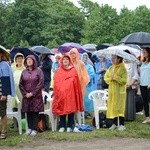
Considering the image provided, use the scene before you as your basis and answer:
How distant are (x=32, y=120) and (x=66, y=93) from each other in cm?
95

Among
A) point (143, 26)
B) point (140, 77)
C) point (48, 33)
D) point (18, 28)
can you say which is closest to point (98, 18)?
point (143, 26)

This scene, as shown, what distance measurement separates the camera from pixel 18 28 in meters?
68.1

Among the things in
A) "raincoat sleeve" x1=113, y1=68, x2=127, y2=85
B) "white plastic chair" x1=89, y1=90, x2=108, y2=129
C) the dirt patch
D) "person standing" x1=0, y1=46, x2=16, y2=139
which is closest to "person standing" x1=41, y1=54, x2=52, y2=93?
"white plastic chair" x1=89, y1=90, x2=108, y2=129

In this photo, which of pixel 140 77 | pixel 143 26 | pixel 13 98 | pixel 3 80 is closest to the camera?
pixel 3 80

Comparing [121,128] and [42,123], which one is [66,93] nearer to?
[42,123]

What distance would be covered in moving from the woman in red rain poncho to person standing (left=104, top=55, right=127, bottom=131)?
0.68 m

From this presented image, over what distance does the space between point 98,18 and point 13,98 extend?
149ft

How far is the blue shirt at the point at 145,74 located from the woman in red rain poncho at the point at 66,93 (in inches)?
67.6

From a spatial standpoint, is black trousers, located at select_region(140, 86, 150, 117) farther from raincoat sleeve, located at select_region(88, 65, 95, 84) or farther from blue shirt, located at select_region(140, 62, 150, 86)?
raincoat sleeve, located at select_region(88, 65, 95, 84)

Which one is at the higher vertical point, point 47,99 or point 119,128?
point 47,99

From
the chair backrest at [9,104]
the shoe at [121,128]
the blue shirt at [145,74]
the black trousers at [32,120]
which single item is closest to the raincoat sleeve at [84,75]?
the blue shirt at [145,74]

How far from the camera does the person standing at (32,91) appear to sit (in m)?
9.47

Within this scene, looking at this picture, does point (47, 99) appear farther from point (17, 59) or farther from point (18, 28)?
point (18, 28)

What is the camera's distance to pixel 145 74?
35.2 feet
